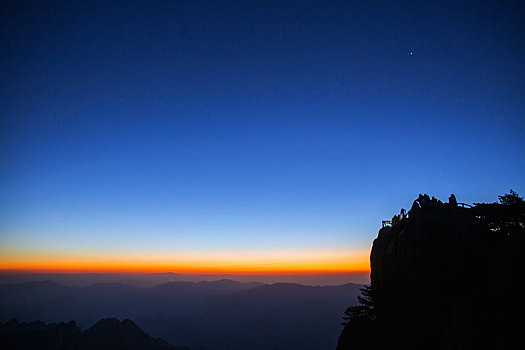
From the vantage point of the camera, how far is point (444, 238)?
3053 cm

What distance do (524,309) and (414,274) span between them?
11.3m

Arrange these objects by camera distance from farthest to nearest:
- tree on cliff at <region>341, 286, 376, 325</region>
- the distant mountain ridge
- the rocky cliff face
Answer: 1. the distant mountain ridge
2. tree on cliff at <region>341, 286, 376, 325</region>
3. the rocky cliff face

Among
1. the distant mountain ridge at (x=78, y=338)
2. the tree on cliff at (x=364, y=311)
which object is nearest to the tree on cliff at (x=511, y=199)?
the tree on cliff at (x=364, y=311)

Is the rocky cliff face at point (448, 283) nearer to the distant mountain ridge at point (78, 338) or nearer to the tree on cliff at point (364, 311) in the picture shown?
the tree on cliff at point (364, 311)

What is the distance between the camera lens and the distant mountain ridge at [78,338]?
486 feet

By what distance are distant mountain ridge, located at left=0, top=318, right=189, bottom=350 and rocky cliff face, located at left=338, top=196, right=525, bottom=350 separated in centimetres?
18879

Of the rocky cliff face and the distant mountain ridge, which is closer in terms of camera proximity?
the rocky cliff face

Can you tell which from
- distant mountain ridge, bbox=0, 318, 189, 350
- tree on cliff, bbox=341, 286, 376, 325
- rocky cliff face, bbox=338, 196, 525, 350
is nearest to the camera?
rocky cliff face, bbox=338, 196, 525, 350

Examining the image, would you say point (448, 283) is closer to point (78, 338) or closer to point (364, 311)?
point (364, 311)

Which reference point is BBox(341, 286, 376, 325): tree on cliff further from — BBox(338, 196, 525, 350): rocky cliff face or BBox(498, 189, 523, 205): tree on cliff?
BBox(498, 189, 523, 205): tree on cliff

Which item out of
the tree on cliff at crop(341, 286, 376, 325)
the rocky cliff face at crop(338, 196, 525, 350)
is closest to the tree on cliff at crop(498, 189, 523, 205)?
the rocky cliff face at crop(338, 196, 525, 350)

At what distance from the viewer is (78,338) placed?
17325cm

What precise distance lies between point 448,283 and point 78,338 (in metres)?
217

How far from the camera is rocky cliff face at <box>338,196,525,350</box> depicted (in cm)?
2098
